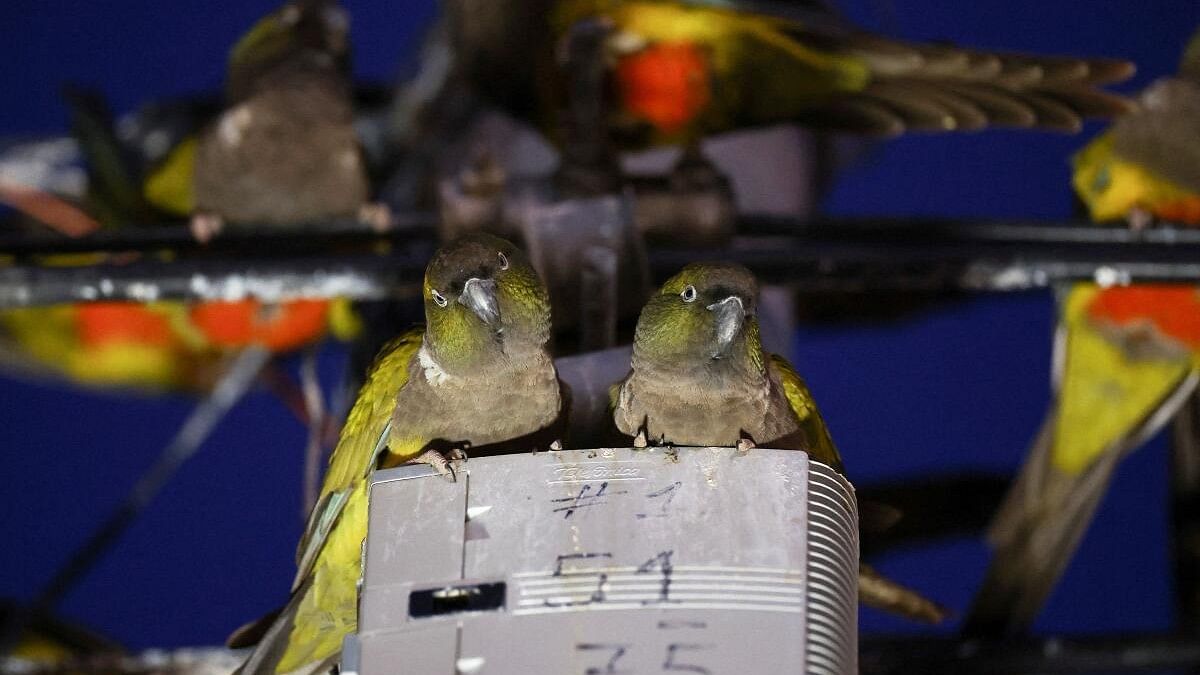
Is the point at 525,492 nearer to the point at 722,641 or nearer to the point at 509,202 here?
the point at 722,641

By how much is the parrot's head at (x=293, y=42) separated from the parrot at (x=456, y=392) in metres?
1.80

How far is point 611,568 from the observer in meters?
1.72

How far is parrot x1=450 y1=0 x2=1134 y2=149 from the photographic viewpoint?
305 cm

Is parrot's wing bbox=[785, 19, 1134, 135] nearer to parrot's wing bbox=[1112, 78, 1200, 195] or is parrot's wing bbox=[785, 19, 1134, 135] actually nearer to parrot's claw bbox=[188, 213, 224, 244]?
parrot's wing bbox=[1112, 78, 1200, 195]

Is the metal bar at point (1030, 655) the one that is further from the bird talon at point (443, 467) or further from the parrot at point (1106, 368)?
the bird talon at point (443, 467)

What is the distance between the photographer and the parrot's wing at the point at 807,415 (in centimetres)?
230

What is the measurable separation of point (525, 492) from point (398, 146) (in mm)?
3063

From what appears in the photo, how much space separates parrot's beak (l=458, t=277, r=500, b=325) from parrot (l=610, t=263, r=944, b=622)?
228 millimetres

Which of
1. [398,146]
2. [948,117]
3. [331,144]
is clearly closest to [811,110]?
[948,117]

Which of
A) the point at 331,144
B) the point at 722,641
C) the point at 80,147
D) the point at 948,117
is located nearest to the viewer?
the point at 722,641

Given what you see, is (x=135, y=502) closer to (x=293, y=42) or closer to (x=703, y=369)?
(x=293, y=42)

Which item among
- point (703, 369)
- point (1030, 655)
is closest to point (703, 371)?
point (703, 369)

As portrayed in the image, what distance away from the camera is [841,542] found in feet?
5.97

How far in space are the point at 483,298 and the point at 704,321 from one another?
13.4 inches
